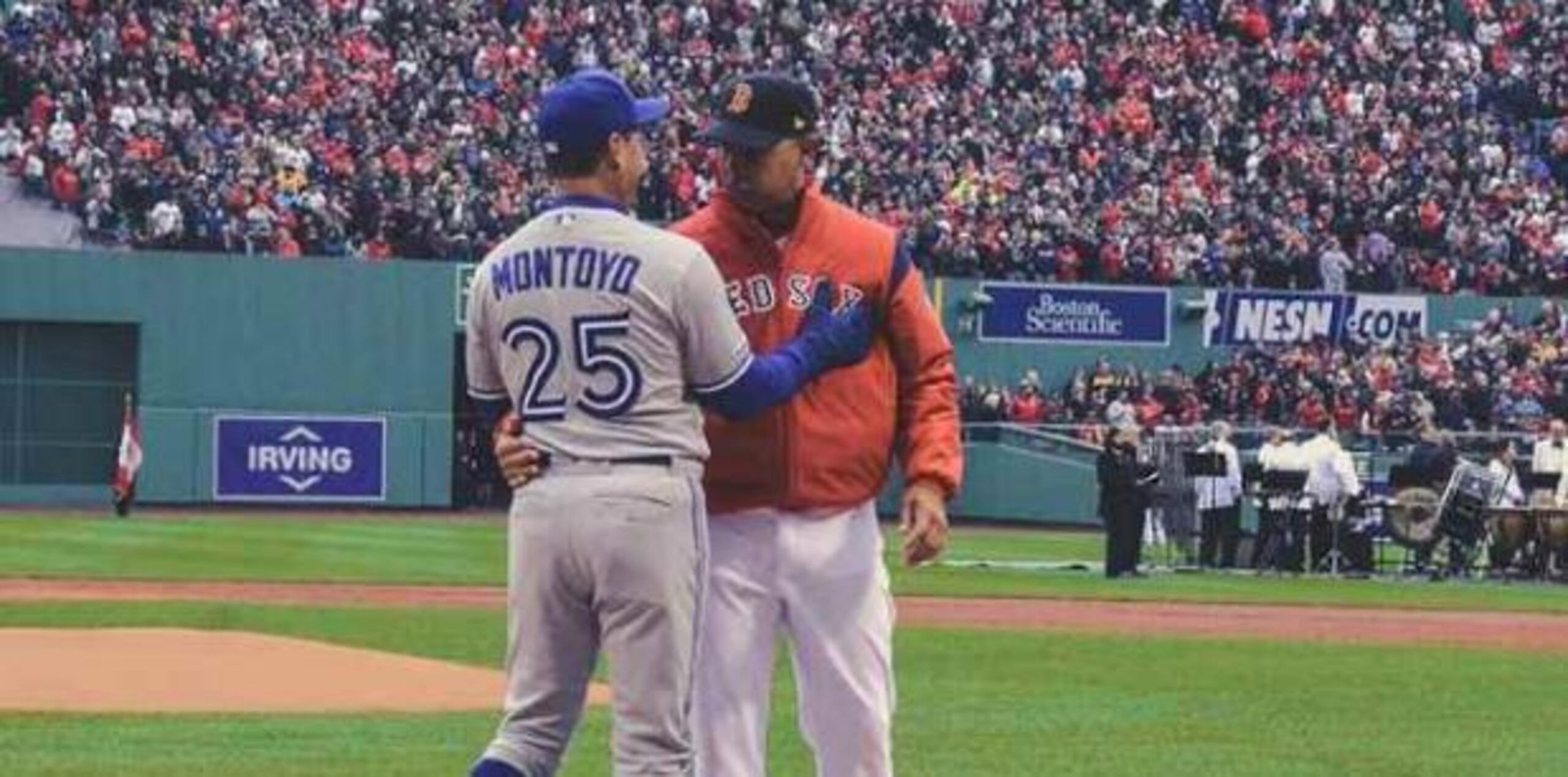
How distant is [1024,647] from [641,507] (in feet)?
43.8

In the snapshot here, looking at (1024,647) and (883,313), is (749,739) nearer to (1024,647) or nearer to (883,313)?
(883,313)

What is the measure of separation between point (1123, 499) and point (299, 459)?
17081mm

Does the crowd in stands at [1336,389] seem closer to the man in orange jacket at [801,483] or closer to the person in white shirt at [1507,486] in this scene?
the person in white shirt at [1507,486]

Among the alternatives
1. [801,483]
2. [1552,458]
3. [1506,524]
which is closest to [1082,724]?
[801,483]

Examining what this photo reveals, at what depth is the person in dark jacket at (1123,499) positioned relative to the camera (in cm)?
3045

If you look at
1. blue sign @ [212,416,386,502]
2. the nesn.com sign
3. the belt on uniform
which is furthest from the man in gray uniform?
the nesn.com sign

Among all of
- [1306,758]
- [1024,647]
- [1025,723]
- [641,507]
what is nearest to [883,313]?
[641,507]

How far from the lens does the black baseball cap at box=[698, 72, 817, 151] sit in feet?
26.7

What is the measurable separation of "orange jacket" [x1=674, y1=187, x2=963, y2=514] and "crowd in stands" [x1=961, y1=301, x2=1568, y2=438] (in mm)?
35622

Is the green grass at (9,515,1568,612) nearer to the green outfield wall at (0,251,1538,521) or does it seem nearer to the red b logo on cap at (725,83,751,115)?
the green outfield wall at (0,251,1538,521)

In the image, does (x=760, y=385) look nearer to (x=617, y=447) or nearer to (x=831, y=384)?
(x=617, y=447)

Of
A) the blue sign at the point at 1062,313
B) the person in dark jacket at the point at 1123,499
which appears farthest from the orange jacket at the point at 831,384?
the blue sign at the point at 1062,313

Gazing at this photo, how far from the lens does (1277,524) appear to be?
109 ft

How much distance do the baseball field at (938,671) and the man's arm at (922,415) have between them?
175 inches
